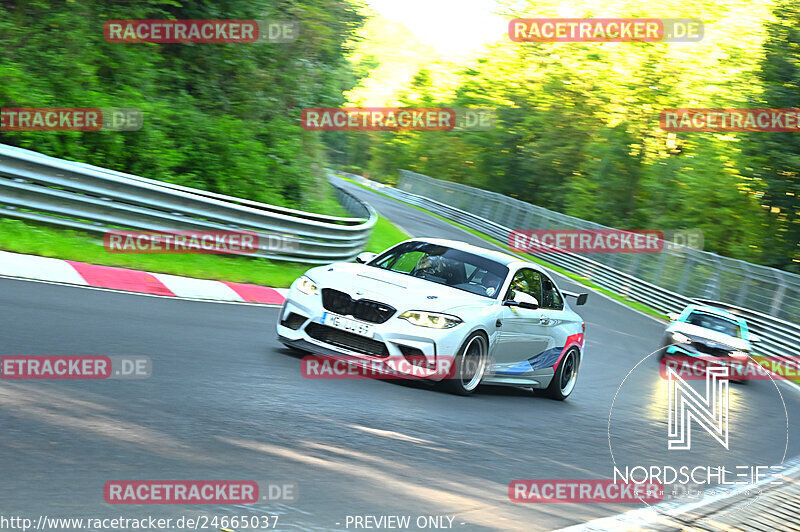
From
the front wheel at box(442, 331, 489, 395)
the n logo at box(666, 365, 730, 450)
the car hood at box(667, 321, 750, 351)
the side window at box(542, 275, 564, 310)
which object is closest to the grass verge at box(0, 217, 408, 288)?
the side window at box(542, 275, 564, 310)

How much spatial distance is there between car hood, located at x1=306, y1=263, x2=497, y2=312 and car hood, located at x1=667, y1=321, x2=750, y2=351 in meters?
9.68

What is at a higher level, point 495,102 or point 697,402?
point 495,102

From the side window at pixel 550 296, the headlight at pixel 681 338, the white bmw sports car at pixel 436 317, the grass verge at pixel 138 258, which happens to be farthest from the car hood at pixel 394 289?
the headlight at pixel 681 338

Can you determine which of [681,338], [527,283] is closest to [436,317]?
[527,283]

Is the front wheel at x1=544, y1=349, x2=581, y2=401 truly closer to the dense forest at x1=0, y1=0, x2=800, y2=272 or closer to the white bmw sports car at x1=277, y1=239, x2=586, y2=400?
the white bmw sports car at x1=277, y1=239, x2=586, y2=400

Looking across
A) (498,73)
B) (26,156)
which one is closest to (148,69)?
(26,156)

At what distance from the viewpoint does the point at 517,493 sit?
6.25 m

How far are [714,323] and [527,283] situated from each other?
984 centimetres

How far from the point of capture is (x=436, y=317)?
8.94 m

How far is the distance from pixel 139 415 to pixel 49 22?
540 inches

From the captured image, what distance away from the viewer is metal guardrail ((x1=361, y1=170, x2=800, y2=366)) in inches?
1016

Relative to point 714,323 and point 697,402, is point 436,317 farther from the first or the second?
point 714,323

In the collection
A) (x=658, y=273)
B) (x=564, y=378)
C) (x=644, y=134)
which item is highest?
(x=644, y=134)

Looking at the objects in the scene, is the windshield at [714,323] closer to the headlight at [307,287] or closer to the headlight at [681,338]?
the headlight at [681,338]
